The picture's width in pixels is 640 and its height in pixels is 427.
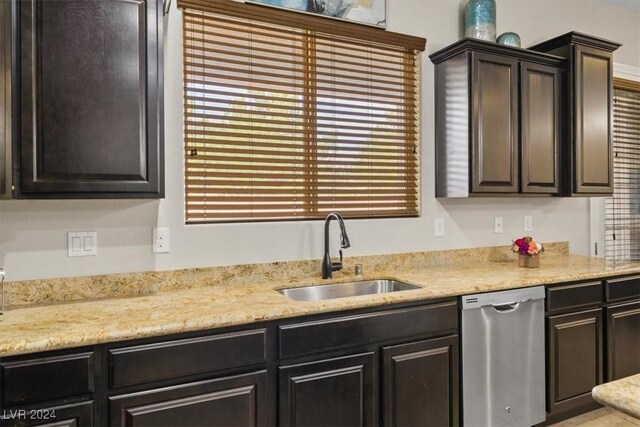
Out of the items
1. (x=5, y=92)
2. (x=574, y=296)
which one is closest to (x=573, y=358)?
(x=574, y=296)

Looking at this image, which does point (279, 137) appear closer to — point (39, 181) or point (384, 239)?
point (384, 239)

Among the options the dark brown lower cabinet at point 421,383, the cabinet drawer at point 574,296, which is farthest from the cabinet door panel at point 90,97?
the cabinet drawer at point 574,296

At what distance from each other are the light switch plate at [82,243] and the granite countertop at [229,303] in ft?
0.77

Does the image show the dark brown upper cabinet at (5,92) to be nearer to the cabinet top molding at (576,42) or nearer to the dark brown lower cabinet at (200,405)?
the dark brown lower cabinet at (200,405)

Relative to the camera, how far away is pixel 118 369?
4.85 feet

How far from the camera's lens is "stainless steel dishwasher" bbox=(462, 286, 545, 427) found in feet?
7.20

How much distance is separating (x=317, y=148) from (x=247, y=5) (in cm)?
89

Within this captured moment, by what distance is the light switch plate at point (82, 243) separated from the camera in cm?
197

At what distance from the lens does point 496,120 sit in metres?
2.75

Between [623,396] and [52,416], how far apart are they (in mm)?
1659

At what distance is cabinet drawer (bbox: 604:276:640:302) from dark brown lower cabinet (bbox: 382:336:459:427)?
4.05ft

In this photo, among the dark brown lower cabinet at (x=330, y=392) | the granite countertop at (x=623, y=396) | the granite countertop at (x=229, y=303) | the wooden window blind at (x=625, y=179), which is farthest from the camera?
the wooden window blind at (x=625, y=179)

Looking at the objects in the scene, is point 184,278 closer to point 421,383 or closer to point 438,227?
point 421,383

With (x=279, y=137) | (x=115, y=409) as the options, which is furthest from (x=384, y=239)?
(x=115, y=409)
